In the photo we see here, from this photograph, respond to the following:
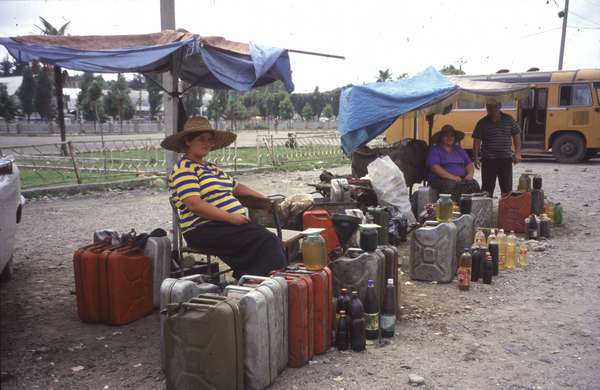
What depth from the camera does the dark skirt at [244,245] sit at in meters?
4.06

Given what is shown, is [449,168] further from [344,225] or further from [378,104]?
[344,225]

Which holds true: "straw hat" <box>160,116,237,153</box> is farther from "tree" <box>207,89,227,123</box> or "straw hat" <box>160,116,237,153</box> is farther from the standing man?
"tree" <box>207,89,227,123</box>

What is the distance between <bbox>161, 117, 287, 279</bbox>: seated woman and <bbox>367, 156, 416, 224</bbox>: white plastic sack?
3.55 meters

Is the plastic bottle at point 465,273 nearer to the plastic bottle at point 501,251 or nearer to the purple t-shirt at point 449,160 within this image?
the plastic bottle at point 501,251

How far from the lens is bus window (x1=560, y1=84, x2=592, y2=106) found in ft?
54.5

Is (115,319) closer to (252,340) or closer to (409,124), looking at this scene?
(252,340)

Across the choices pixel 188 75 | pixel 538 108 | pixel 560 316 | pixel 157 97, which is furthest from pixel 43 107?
pixel 560 316

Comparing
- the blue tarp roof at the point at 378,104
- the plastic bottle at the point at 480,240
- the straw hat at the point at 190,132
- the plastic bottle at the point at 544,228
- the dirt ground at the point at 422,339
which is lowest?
the dirt ground at the point at 422,339

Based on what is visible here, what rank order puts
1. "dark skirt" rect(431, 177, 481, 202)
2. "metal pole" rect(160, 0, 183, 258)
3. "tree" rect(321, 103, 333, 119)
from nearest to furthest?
1. "metal pole" rect(160, 0, 183, 258)
2. "dark skirt" rect(431, 177, 481, 202)
3. "tree" rect(321, 103, 333, 119)

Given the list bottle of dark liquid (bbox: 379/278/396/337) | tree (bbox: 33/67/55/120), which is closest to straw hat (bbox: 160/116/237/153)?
bottle of dark liquid (bbox: 379/278/396/337)

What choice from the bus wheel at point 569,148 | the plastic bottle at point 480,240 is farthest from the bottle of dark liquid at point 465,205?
the bus wheel at point 569,148

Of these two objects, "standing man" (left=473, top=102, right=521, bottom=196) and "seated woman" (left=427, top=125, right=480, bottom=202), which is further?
"standing man" (left=473, top=102, right=521, bottom=196)

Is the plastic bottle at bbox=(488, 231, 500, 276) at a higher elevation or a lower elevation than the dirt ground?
higher

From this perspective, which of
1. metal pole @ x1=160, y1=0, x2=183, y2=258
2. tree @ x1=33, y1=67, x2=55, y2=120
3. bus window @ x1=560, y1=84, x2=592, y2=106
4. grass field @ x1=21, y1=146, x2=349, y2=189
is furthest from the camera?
tree @ x1=33, y1=67, x2=55, y2=120
